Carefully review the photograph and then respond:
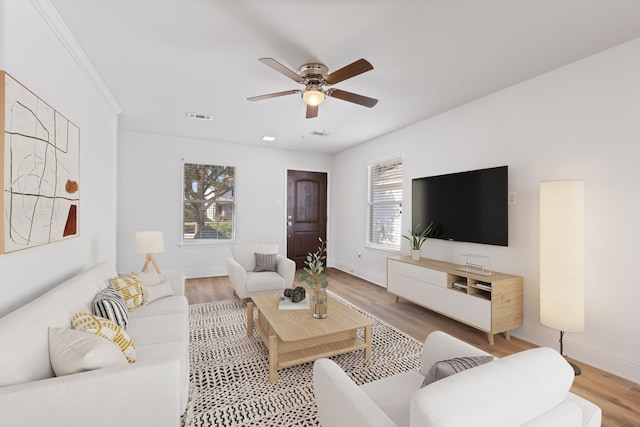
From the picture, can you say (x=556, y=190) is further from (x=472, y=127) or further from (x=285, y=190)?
(x=285, y=190)

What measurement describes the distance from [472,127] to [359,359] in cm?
297

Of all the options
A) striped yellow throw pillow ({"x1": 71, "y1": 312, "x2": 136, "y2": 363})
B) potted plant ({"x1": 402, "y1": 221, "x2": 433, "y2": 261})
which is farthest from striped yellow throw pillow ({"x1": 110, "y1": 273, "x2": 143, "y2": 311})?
potted plant ({"x1": 402, "y1": 221, "x2": 433, "y2": 261})

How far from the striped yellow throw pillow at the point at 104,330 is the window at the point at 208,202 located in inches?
158

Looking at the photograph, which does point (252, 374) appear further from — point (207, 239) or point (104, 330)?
point (207, 239)

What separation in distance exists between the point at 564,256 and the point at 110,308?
3.53 m

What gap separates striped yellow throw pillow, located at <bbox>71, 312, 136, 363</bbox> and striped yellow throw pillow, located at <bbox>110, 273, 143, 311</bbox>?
0.85m

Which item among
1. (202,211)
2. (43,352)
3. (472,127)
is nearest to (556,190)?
(472,127)

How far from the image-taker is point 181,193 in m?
5.45

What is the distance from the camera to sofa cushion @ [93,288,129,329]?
201cm

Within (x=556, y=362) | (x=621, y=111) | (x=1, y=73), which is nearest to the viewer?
(x=556, y=362)

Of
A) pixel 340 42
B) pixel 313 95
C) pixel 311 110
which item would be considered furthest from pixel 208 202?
pixel 340 42

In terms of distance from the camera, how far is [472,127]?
3611 millimetres

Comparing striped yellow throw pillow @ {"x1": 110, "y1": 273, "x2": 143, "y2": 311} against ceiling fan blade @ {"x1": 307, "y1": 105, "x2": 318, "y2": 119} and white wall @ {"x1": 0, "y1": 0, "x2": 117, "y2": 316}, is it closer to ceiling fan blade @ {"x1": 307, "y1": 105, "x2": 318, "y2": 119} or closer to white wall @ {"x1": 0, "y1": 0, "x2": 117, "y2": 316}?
white wall @ {"x1": 0, "y1": 0, "x2": 117, "y2": 316}

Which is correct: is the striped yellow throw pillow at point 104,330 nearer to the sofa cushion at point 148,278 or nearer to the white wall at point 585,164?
the sofa cushion at point 148,278
